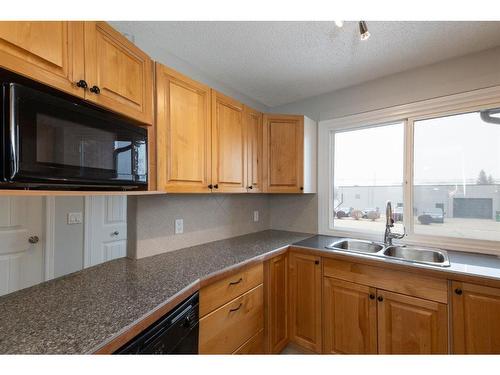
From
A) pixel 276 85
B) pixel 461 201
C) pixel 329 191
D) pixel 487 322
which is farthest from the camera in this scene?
pixel 329 191

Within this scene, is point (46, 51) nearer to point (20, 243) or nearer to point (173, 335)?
point (173, 335)

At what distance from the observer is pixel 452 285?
1341mm

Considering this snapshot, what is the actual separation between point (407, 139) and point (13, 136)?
248 cm

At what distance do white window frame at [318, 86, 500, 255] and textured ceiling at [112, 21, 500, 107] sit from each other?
32cm

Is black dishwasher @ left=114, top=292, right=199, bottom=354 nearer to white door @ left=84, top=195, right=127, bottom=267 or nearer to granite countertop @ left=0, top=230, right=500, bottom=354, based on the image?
granite countertop @ left=0, top=230, right=500, bottom=354

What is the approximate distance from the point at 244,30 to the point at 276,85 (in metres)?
0.83

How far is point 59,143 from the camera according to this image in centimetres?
83

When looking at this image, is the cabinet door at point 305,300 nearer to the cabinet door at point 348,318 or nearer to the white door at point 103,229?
the cabinet door at point 348,318

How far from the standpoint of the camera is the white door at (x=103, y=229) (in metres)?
2.39

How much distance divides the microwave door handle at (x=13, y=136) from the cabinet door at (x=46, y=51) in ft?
0.36

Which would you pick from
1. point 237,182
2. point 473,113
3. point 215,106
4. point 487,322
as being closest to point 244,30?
point 215,106

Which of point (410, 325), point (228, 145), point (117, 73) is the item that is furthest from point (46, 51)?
point (410, 325)

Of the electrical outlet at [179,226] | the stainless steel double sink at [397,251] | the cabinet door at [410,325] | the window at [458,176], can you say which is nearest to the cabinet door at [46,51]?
the electrical outlet at [179,226]
